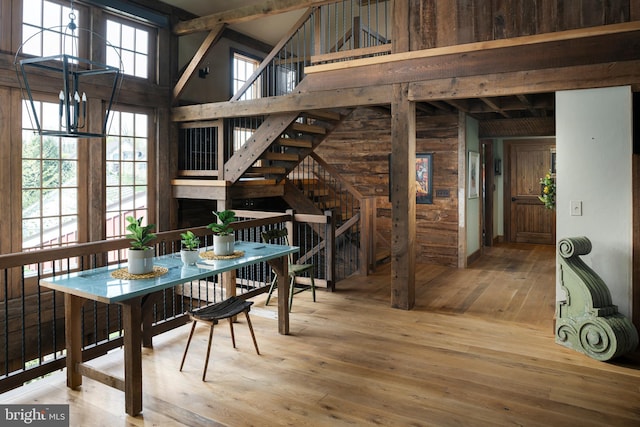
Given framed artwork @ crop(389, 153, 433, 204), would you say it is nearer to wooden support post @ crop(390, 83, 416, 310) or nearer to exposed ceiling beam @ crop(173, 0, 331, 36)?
wooden support post @ crop(390, 83, 416, 310)

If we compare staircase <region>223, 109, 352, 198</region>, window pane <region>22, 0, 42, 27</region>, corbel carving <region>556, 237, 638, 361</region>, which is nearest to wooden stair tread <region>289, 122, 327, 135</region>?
staircase <region>223, 109, 352, 198</region>

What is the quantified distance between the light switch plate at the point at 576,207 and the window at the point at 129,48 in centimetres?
543

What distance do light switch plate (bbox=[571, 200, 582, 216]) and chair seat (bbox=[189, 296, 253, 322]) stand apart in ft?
9.21

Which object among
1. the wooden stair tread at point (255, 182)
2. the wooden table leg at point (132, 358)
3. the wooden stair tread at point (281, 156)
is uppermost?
the wooden stair tread at point (281, 156)

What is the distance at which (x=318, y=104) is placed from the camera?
5227 mm

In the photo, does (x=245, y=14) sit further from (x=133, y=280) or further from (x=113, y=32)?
(x=133, y=280)

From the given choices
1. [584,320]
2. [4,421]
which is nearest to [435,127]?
[584,320]

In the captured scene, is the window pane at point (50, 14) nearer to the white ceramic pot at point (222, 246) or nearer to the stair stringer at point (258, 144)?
the stair stringer at point (258, 144)

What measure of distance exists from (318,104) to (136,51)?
293cm

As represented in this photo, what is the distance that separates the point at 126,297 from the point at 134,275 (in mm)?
405

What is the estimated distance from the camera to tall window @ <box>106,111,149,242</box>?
20.4 feet

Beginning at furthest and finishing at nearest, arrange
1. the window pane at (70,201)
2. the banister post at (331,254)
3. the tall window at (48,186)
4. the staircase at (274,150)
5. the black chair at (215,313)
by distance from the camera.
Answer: the staircase at (274,150)
the window pane at (70,201)
the banister post at (331,254)
the tall window at (48,186)
the black chair at (215,313)

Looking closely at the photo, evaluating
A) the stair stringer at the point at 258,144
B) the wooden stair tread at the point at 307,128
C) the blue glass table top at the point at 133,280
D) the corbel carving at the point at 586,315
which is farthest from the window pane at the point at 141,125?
the corbel carving at the point at 586,315

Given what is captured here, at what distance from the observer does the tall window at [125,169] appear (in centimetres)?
621
